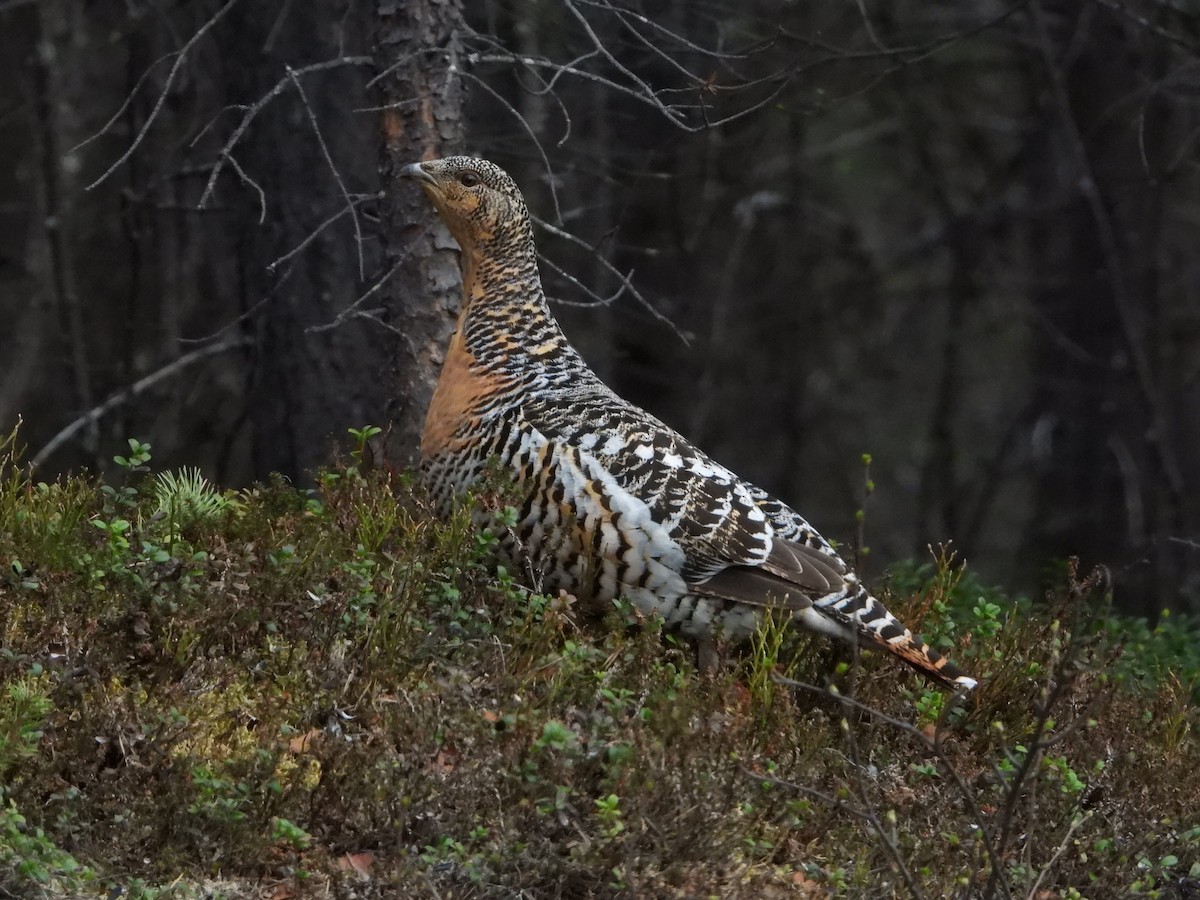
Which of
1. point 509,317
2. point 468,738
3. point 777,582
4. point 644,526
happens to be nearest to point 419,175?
point 509,317

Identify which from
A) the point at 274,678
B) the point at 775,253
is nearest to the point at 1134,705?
the point at 274,678

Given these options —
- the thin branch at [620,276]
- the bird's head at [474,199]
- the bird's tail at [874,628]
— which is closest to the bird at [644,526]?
the bird's tail at [874,628]

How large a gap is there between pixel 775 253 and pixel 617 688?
11263 mm

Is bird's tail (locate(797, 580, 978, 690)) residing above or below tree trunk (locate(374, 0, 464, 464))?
below

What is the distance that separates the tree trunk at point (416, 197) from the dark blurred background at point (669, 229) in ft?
Answer: 0.08

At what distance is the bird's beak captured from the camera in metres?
6.61

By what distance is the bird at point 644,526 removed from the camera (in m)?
5.64

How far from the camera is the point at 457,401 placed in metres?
6.24

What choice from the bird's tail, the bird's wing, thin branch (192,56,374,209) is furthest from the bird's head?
the bird's tail

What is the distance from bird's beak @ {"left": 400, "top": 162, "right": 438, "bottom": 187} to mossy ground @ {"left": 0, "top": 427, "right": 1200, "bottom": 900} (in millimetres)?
1373

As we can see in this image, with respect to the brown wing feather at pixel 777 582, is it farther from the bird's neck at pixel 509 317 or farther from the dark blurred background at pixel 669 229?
the dark blurred background at pixel 669 229

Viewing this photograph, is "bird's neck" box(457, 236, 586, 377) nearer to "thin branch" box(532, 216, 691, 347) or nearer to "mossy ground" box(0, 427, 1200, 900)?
"thin branch" box(532, 216, 691, 347)

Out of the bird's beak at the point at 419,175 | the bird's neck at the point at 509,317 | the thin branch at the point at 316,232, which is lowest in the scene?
the bird's neck at the point at 509,317

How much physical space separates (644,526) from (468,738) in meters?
1.32
